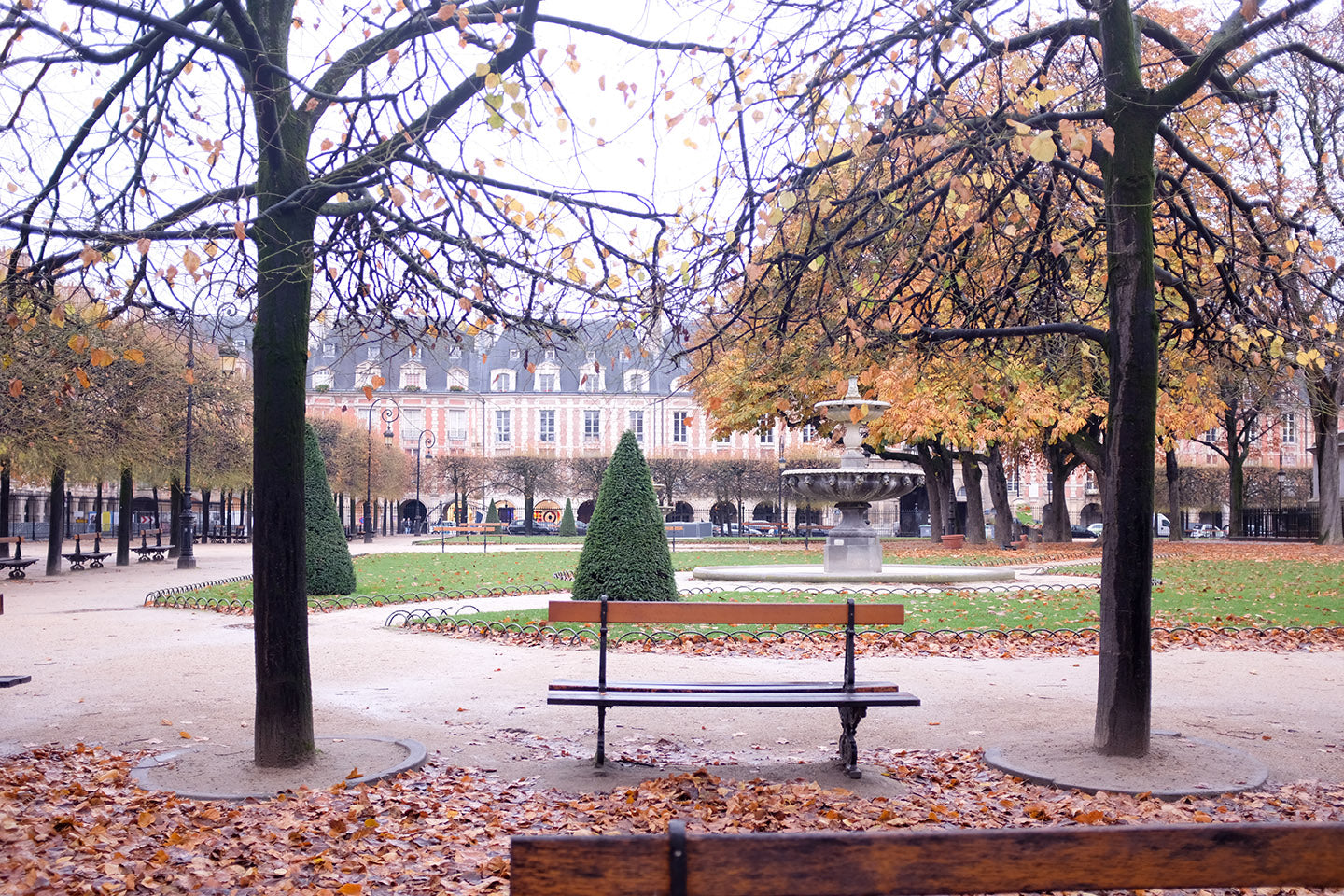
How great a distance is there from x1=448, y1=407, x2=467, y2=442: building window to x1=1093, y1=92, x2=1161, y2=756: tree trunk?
208 ft

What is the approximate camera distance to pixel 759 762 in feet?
19.7

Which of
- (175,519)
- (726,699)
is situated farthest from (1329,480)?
(175,519)

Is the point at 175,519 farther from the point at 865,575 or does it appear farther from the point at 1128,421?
the point at 1128,421

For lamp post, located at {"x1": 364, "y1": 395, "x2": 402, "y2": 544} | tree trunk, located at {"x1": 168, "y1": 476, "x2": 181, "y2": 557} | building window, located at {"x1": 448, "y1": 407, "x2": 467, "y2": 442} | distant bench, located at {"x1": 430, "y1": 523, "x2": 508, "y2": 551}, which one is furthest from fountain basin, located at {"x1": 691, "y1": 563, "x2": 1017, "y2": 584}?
building window, located at {"x1": 448, "y1": 407, "x2": 467, "y2": 442}

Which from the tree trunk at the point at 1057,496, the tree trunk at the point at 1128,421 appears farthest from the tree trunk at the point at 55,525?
the tree trunk at the point at 1057,496

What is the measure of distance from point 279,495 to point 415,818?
1.75m

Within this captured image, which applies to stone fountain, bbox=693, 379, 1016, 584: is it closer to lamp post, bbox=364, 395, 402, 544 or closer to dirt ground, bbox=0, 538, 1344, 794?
dirt ground, bbox=0, 538, 1344, 794

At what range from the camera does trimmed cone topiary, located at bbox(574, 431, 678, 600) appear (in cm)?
1205

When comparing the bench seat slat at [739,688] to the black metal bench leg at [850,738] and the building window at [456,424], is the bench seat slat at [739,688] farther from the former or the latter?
the building window at [456,424]

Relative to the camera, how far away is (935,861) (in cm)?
202

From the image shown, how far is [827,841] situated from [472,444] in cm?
6597

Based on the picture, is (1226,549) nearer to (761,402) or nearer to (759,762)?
(761,402)

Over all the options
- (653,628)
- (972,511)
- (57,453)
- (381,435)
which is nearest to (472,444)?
(381,435)

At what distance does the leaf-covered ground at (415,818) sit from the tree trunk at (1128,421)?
0.67 m
